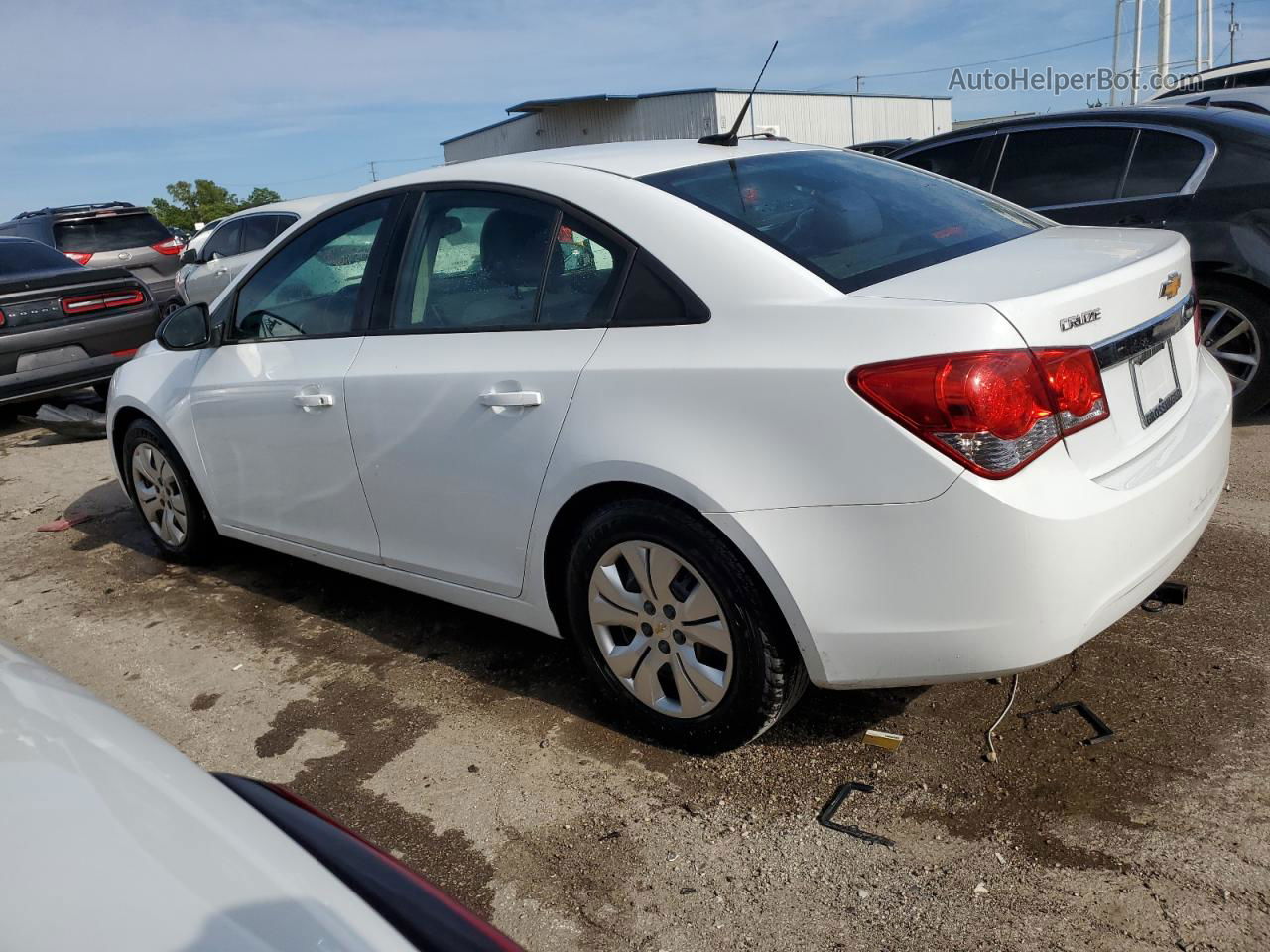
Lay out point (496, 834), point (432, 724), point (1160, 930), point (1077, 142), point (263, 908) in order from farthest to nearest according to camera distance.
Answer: point (1077, 142) < point (432, 724) < point (496, 834) < point (1160, 930) < point (263, 908)

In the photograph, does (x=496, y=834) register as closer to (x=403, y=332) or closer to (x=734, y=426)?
(x=734, y=426)

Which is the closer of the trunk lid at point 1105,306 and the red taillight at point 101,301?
the trunk lid at point 1105,306

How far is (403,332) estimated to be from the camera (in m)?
3.53

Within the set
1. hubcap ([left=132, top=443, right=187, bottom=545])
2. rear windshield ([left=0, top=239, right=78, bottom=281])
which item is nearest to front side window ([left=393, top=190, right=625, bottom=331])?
hubcap ([left=132, top=443, right=187, bottom=545])

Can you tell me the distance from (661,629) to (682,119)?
1528 inches

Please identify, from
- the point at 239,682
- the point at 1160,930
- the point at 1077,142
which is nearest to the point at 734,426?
the point at 1160,930

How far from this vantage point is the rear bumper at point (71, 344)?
26.5 feet

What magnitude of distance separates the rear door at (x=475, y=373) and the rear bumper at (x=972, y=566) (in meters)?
0.74

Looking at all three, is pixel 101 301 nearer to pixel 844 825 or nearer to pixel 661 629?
pixel 661 629

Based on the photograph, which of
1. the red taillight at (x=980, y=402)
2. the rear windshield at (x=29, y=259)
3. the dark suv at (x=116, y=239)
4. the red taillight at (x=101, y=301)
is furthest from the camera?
Result: the dark suv at (x=116, y=239)

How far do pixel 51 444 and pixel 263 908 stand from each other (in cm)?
826

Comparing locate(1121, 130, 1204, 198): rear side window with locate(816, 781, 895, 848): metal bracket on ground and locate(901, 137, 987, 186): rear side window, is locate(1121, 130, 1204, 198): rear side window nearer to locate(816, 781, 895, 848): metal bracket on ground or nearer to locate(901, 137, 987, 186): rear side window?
locate(901, 137, 987, 186): rear side window

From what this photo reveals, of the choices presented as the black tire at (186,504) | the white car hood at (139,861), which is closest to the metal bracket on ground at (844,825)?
the white car hood at (139,861)

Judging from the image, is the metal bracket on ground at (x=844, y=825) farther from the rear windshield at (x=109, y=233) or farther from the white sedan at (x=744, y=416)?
the rear windshield at (x=109, y=233)
